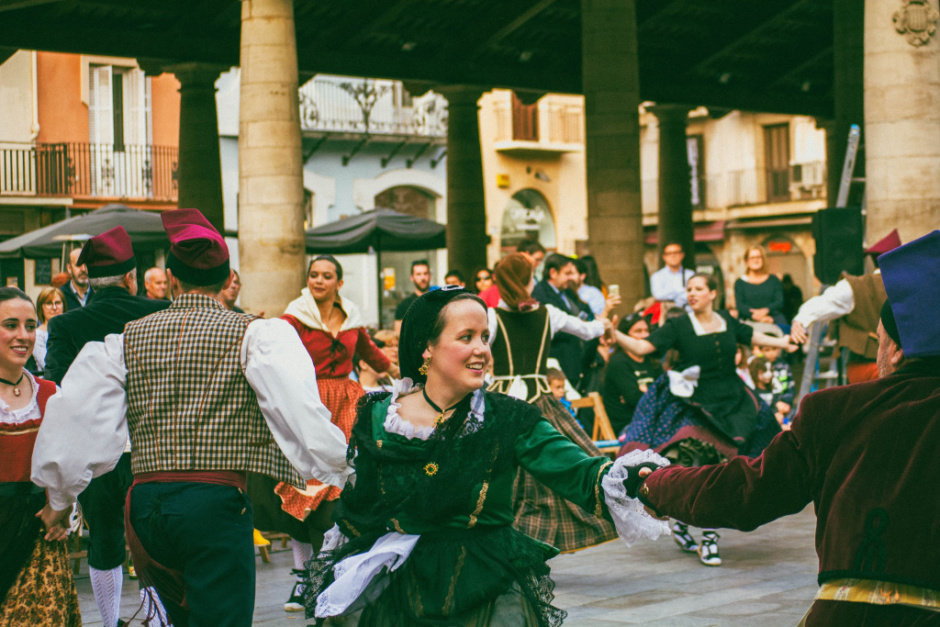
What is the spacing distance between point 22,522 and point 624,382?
709 centimetres

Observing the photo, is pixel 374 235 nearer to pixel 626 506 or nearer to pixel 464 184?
pixel 464 184

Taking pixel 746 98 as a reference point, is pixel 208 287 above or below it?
below

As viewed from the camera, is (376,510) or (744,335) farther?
(744,335)

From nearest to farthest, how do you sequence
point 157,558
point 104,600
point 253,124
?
point 157,558 → point 104,600 → point 253,124

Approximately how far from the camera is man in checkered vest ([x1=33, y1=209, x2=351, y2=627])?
4215 mm

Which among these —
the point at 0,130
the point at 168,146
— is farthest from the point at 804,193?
the point at 0,130

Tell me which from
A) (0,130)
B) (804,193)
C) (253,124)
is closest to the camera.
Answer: (253,124)

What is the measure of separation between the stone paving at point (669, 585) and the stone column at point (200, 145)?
11.6 metres

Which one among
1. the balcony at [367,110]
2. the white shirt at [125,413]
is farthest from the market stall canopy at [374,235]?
the balcony at [367,110]

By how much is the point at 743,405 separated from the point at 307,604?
18.8ft

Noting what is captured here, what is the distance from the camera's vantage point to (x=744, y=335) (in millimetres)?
9031

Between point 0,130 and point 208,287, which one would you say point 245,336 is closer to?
point 208,287

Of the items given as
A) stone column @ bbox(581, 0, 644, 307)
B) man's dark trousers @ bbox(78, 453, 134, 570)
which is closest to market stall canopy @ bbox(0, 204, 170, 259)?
stone column @ bbox(581, 0, 644, 307)

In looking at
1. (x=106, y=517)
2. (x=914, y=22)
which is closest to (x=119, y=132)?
(x=914, y=22)
